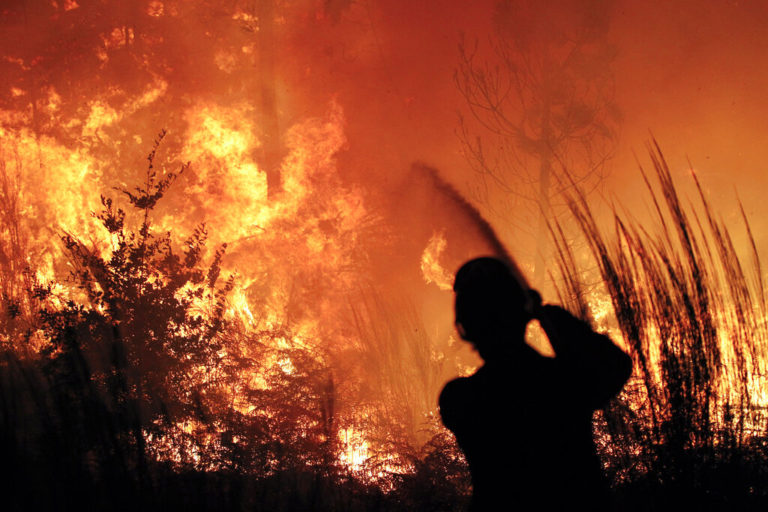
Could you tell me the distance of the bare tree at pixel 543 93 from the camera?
9.56 m

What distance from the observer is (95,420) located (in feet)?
12.4

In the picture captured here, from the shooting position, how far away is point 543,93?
984cm

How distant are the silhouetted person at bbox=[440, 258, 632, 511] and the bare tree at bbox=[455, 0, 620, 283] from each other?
8247mm

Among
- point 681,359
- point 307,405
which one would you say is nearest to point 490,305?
point 681,359

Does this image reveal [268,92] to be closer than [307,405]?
No

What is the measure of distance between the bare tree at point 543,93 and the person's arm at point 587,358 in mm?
8153

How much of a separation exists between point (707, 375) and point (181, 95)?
489 inches

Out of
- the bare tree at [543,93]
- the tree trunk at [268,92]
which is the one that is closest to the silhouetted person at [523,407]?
the bare tree at [543,93]

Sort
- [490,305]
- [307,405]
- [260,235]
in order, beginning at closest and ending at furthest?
[490,305], [307,405], [260,235]

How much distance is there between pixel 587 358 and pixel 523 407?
22 centimetres

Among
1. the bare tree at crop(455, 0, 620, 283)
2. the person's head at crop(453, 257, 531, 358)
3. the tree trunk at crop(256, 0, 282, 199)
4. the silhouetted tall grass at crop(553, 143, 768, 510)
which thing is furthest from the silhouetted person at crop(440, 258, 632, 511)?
the tree trunk at crop(256, 0, 282, 199)

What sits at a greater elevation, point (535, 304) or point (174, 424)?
point (174, 424)

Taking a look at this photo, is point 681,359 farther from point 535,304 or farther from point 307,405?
point 307,405

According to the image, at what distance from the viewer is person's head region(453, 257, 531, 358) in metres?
1.37
